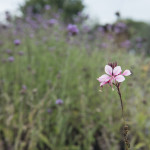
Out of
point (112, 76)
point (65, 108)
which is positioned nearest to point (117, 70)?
point (112, 76)

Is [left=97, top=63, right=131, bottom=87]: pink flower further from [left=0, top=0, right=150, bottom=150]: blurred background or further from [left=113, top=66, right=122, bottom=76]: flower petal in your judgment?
[left=0, top=0, right=150, bottom=150]: blurred background

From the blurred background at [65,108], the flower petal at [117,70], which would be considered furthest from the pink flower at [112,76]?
the blurred background at [65,108]

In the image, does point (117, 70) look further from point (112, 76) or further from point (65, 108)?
point (65, 108)

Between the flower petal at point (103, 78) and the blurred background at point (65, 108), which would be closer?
the flower petal at point (103, 78)

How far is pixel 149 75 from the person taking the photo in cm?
320

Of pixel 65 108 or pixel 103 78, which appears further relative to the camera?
pixel 65 108

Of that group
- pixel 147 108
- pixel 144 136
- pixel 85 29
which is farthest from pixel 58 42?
pixel 144 136

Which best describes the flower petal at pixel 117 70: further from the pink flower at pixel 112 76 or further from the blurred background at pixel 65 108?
the blurred background at pixel 65 108

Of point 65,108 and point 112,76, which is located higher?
point 65,108

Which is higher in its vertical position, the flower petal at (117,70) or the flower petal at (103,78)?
the flower petal at (117,70)

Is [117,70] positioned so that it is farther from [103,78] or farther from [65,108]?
[65,108]

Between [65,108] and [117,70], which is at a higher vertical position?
[65,108]

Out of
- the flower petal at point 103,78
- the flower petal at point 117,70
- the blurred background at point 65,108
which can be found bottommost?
the flower petal at point 103,78

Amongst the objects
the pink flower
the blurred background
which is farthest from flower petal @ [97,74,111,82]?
the blurred background
